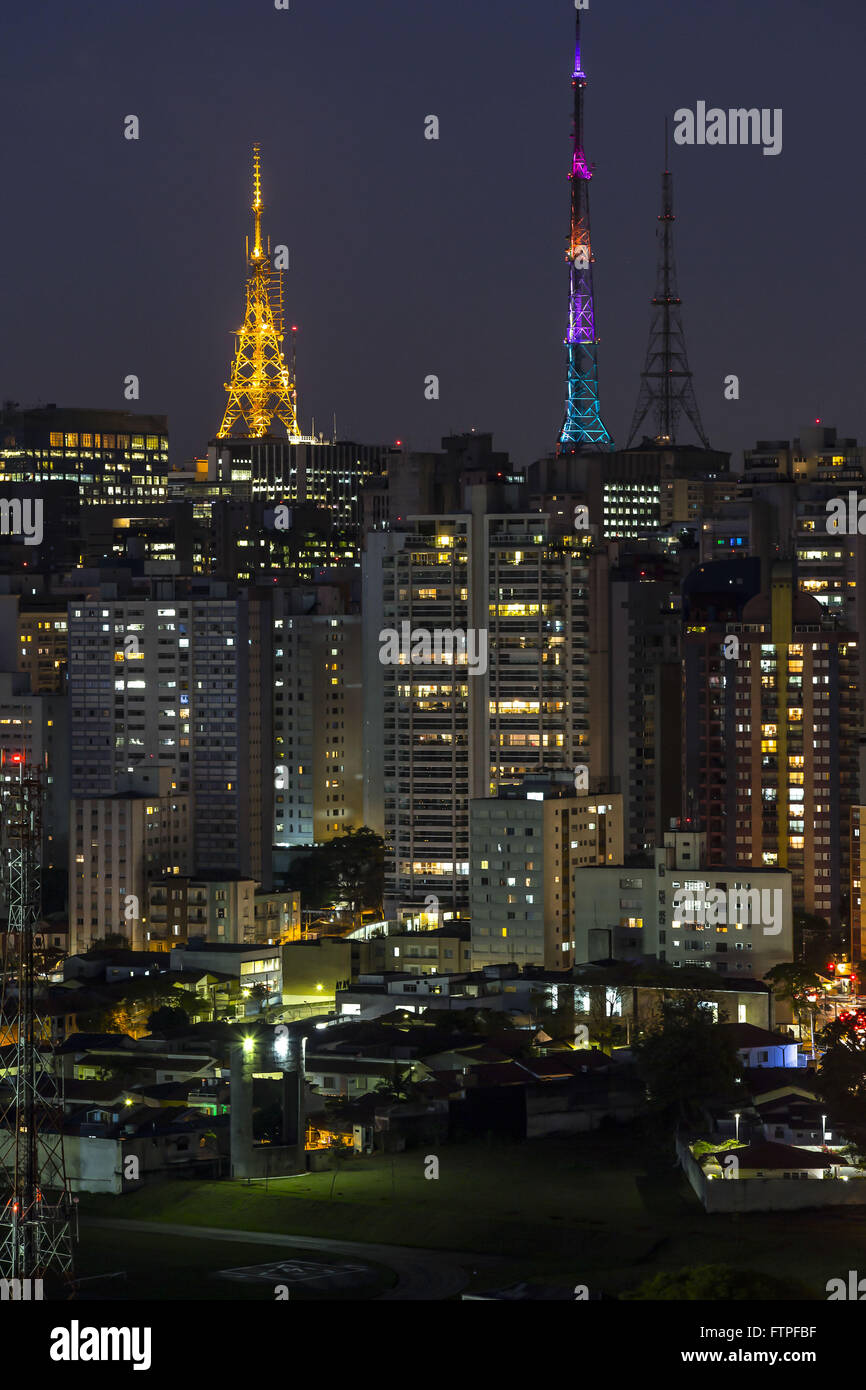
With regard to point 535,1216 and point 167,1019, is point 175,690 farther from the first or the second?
point 535,1216

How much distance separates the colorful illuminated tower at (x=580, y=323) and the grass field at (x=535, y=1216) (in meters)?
46.1

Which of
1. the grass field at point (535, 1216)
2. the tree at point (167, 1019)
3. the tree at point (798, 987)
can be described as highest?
the tree at point (798, 987)

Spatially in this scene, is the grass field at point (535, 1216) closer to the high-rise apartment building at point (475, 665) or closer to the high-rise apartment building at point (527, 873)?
the high-rise apartment building at point (527, 873)

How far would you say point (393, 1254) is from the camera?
25.2 metres

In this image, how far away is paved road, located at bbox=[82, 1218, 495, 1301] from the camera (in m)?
23.8

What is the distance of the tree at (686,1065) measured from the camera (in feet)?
100.0

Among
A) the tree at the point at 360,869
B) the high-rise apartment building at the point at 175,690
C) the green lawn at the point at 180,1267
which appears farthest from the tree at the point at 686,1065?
the high-rise apartment building at the point at 175,690

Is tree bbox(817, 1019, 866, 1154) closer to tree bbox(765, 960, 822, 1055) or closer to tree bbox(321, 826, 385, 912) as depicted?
tree bbox(765, 960, 822, 1055)

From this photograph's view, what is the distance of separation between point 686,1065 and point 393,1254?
683 cm

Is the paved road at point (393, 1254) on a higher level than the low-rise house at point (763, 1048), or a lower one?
lower

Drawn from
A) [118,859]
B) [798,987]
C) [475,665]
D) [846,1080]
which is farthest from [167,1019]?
[475,665]

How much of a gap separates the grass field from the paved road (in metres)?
0.20
